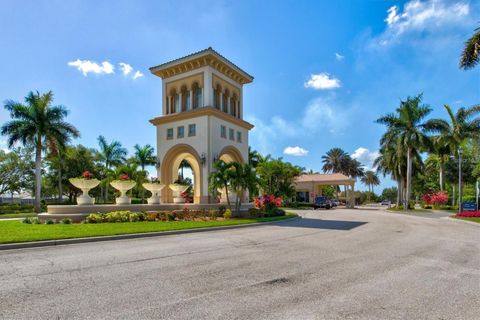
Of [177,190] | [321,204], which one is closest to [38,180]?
[177,190]

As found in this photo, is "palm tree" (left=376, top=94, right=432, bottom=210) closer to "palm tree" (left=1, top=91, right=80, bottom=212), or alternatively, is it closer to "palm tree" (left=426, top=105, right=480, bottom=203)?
"palm tree" (left=426, top=105, right=480, bottom=203)

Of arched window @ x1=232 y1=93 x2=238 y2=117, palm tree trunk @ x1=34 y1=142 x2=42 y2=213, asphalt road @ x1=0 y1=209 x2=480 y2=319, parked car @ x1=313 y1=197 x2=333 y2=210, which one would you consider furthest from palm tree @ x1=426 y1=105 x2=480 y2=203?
palm tree trunk @ x1=34 y1=142 x2=42 y2=213

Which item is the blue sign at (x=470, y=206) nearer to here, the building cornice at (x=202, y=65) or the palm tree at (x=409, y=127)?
the palm tree at (x=409, y=127)

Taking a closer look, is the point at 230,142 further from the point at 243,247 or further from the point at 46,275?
the point at 46,275

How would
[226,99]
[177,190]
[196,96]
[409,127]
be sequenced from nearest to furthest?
[177,190], [196,96], [226,99], [409,127]

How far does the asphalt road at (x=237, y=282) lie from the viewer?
472 cm

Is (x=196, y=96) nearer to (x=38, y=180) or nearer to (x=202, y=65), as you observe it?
(x=202, y=65)

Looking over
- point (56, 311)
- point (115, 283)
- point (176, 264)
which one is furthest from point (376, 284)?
point (56, 311)

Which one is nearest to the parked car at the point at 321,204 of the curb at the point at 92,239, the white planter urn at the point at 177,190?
the white planter urn at the point at 177,190

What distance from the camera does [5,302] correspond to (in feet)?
16.2

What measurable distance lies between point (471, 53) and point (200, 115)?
18.8 meters

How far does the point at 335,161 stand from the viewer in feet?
266

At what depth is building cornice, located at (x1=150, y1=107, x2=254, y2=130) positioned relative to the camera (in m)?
26.3

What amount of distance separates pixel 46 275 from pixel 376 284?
653 cm
